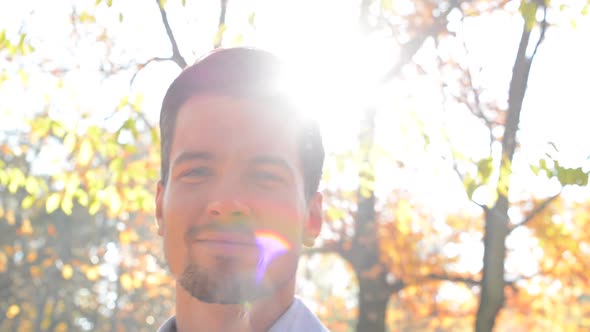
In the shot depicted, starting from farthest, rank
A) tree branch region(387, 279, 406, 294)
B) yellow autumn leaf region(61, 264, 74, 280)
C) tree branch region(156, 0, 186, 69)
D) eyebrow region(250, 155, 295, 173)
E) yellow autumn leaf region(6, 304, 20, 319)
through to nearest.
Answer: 1. yellow autumn leaf region(61, 264, 74, 280)
2. yellow autumn leaf region(6, 304, 20, 319)
3. tree branch region(387, 279, 406, 294)
4. tree branch region(156, 0, 186, 69)
5. eyebrow region(250, 155, 295, 173)

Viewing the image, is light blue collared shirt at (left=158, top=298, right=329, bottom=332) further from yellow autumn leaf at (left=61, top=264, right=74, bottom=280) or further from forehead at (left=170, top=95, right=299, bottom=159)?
yellow autumn leaf at (left=61, top=264, right=74, bottom=280)

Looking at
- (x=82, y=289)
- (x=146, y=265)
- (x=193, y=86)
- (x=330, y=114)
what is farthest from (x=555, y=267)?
(x=82, y=289)

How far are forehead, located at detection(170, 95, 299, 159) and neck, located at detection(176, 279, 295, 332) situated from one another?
38 cm

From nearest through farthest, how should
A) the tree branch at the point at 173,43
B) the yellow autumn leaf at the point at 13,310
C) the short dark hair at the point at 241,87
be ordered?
the short dark hair at the point at 241,87 < the tree branch at the point at 173,43 < the yellow autumn leaf at the point at 13,310

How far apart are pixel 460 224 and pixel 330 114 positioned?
25.1 ft

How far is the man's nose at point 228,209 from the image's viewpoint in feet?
6.18

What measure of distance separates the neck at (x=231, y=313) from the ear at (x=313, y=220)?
7.1 inches

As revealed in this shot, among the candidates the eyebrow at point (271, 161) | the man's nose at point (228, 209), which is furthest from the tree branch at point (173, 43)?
the man's nose at point (228, 209)

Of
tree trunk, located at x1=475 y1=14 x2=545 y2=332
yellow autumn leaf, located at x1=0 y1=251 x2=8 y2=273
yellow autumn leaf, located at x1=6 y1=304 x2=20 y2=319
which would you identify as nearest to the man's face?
tree trunk, located at x1=475 y1=14 x2=545 y2=332

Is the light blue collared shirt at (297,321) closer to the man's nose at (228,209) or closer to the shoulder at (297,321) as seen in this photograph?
the shoulder at (297,321)

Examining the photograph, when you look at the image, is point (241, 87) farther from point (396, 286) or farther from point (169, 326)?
point (396, 286)

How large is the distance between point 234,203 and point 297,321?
391 millimetres

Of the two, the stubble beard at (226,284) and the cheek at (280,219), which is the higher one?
the cheek at (280,219)

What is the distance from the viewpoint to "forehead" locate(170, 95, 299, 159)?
1.98 meters
